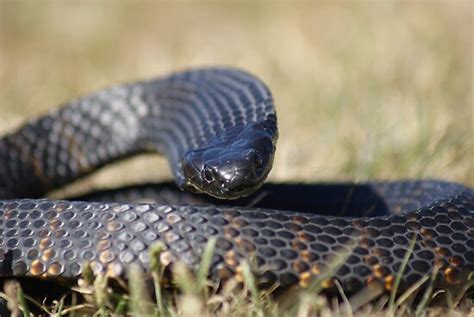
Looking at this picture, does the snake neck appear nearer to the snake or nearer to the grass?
the grass

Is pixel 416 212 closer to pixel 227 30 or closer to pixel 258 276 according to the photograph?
pixel 258 276

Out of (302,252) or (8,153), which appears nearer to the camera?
(302,252)

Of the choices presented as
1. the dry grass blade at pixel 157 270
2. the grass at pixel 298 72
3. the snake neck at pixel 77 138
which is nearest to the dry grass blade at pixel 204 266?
the grass at pixel 298 72

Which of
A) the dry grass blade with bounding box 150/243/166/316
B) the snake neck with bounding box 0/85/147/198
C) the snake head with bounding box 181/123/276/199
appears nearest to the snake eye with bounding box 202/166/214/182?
the snake head with bounding box 181/123/276/199

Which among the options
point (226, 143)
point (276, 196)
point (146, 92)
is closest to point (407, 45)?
point (146, 92)

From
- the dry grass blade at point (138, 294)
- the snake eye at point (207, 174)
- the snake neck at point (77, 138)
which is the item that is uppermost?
the snake eye at point (207, 174)

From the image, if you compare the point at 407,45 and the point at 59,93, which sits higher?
the point at 407,45

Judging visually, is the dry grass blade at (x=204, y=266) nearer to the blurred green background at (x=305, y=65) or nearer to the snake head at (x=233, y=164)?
the snake head at (x=233, y=164)

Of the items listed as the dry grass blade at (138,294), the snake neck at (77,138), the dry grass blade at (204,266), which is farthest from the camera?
the snake neck at (77,138)
